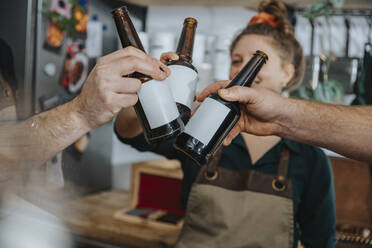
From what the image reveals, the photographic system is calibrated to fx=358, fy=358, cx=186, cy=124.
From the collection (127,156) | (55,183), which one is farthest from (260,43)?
(127,156)

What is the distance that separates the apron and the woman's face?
199 mm

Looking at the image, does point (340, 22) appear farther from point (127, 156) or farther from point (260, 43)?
point (127, 156)

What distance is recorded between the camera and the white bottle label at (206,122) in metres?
0.51

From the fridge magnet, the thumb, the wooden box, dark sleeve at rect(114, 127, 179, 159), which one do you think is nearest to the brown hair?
dark sleeve at rect(114, 127, 179, 159)

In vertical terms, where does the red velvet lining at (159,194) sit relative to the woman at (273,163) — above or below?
below

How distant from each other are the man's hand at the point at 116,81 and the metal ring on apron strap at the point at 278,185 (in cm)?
56

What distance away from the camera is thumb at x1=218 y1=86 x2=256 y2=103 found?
552mm

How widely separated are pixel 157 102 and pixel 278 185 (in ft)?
1.87

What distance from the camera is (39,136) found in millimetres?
475

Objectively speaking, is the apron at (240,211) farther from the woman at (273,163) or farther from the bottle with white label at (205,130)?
the bottle with white label at (205,130)

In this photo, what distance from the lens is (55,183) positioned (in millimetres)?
555

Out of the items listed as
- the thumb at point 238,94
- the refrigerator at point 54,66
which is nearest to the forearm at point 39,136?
the thumb at point 238,94

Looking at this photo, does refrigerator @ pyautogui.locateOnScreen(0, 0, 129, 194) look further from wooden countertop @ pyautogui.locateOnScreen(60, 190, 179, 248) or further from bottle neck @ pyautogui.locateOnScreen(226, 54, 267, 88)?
bottle neck @ pyautogui.locateOnScreen(226, 54, 267, 88)

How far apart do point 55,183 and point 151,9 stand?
143 centimetres
